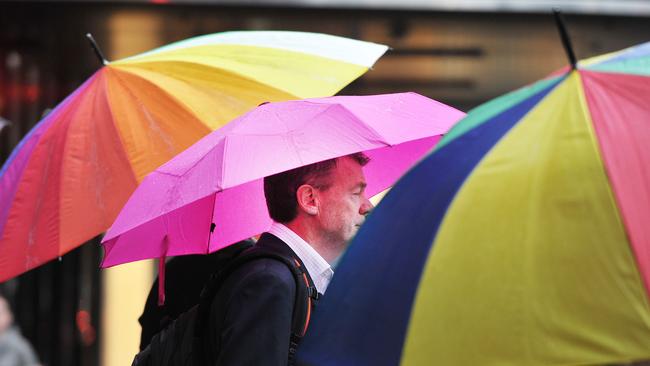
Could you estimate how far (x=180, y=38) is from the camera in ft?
33.2

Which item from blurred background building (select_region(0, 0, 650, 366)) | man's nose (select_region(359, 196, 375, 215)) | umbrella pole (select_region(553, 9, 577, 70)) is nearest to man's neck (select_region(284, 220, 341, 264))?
man's nose (select_region(359, 196, 375, 215))

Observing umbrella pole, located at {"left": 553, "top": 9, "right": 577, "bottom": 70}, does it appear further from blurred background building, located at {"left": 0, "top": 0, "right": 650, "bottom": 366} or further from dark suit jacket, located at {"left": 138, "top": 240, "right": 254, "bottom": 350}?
blurred background building, located at {"left": 0, "top": 0, "right": 650, "bottom": 366}

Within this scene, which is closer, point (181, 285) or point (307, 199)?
point (307, 199)

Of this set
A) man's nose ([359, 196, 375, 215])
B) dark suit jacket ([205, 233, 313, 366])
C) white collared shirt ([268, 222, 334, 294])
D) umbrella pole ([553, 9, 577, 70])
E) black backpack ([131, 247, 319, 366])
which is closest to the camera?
umbrella pole ([553, 9, 577, 70])

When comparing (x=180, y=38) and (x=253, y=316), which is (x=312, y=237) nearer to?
(x=253, y=316)

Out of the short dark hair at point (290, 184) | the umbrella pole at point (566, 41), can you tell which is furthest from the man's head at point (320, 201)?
the umbrella pole at point (566, 41)

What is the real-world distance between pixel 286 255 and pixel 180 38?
6.97 meters

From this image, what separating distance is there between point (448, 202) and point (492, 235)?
0.12m

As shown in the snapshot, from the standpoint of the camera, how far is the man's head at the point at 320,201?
3520mm

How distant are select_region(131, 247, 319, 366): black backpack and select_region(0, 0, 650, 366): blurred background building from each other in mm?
6665

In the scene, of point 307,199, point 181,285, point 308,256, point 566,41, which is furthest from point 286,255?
point 566,41

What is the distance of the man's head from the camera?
3.52 m

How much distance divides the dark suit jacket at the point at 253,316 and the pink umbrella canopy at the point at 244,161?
242 mm

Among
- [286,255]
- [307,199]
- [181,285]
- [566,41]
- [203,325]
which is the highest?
[566,41]
